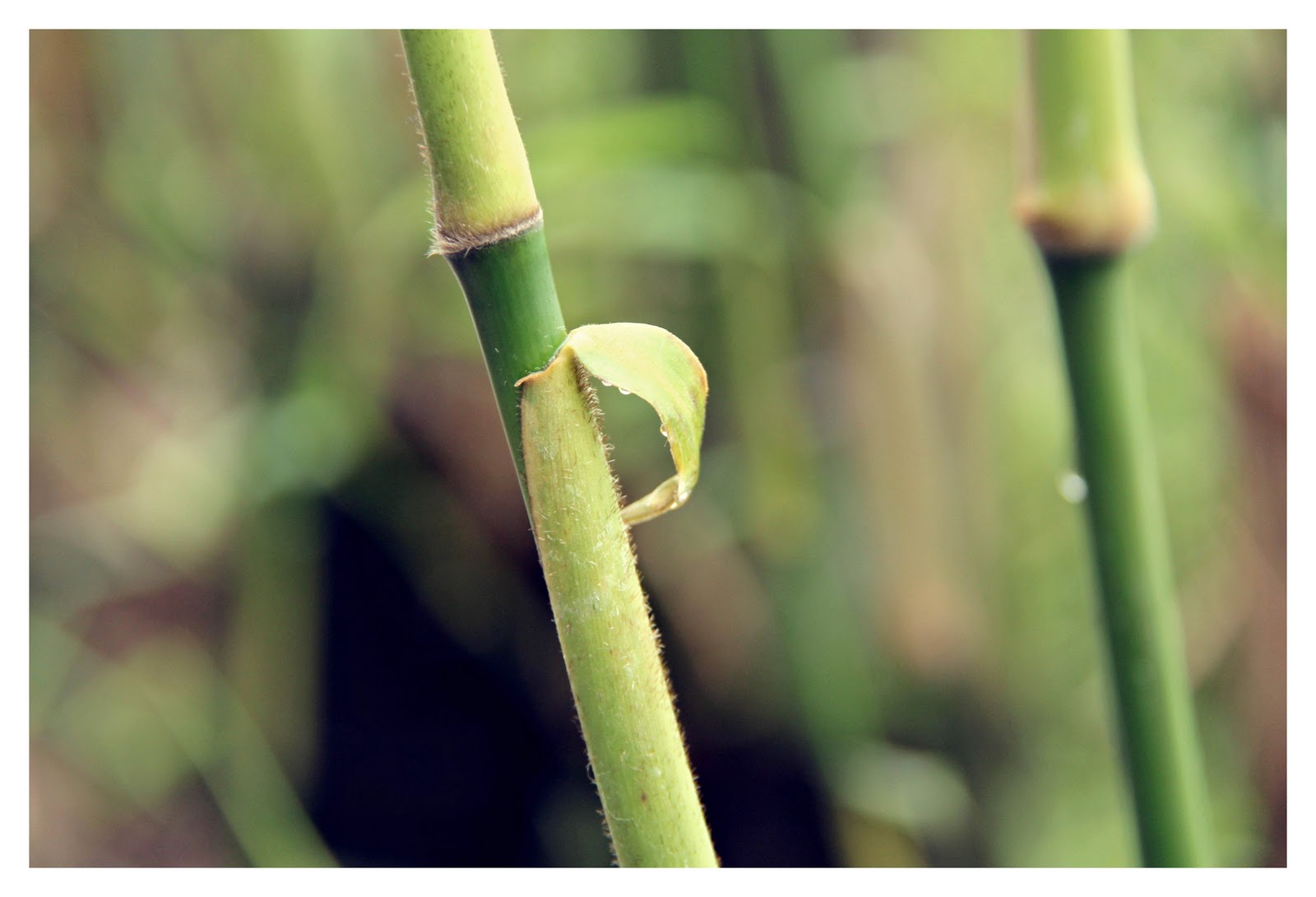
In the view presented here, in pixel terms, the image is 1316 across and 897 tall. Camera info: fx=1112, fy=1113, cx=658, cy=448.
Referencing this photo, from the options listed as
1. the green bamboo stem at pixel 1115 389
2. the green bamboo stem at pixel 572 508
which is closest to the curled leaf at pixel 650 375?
the green bamboo stem at pixel 572 508

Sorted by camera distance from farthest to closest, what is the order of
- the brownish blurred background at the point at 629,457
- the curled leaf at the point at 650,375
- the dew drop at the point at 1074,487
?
1. the brownish blurred background at the point at 629,457
2. the dew drop at the point at 1074,487
3. the curled leaf at the point at 650,375

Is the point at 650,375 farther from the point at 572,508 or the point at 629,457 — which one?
the point at 629,457

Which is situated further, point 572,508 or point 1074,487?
point 1074,487

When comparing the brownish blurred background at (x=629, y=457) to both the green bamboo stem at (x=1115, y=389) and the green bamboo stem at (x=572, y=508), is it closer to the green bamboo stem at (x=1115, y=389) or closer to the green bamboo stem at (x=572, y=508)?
the green bamboo stem at (x=1115, y=389)

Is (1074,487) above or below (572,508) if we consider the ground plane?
below

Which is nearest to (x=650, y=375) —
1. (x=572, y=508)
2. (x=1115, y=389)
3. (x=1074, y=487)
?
(x=572, y=508)

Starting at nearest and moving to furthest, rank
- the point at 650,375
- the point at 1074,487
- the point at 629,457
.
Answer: the point at 650,375
the point at 1074,487
the point at 629,457
